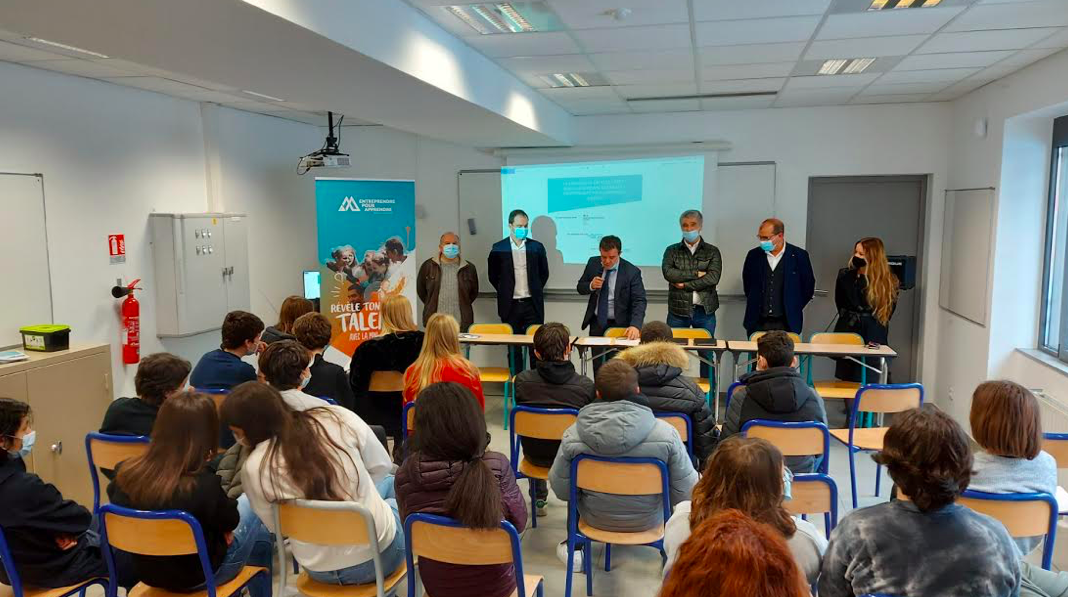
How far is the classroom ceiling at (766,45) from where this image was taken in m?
3.62

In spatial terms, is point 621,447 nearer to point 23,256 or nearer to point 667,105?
point 23,256

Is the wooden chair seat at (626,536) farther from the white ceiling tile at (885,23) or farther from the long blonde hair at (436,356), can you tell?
the white ceiling tile at (885,23)

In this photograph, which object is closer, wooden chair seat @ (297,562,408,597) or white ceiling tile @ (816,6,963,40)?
wooden chair seat @ (297,562,408,597)

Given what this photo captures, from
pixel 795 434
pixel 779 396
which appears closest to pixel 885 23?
pixel 779 396

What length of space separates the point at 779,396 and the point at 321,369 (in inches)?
94.2

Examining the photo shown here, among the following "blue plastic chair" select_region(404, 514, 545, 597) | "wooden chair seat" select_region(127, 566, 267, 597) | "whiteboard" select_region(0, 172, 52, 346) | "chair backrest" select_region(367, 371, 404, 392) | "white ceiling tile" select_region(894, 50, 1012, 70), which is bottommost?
"wooden chair seat" select_region(127, 566, 267, 597)

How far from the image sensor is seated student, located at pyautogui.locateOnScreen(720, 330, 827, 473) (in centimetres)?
353

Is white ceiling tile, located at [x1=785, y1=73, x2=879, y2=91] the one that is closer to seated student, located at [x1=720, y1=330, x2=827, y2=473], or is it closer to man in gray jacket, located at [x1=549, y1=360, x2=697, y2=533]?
seated student, located at [x1=720, y1=330, x2=827, y2=473]

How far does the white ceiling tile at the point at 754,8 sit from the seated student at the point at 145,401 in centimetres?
301

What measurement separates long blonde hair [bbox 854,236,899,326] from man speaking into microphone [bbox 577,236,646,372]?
187cm

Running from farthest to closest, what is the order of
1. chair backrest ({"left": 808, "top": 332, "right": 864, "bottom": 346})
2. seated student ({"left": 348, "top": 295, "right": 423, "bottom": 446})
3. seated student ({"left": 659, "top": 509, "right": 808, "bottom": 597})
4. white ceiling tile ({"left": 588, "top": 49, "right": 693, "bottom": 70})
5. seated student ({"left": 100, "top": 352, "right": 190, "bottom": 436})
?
chair backrest ({"left": 808, "top": 332, "right": 864, "bottom": 346}) < white ceiling tile ({"left": 588, "top": 49, "right": 693, "bottom": 70}) < seated student ({"left": 348, "top": 295, "right": 423, "bottom": 446}) < seated student ({"left": 100, "top": 352, "right": 190, "bottom": 436}) < seated student ({"left": 659, "top": 509, "right": 808, "bottom": 597})

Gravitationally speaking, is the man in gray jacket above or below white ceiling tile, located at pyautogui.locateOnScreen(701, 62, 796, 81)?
below

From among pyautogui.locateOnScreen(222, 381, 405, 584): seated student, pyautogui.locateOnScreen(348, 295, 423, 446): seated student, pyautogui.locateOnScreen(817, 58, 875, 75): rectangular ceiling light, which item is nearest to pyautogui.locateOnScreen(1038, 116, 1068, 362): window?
pyautogui.locateOnScreen(817, 58, 875, 75): rectangular ceiling light

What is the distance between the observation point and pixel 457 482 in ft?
7.57
